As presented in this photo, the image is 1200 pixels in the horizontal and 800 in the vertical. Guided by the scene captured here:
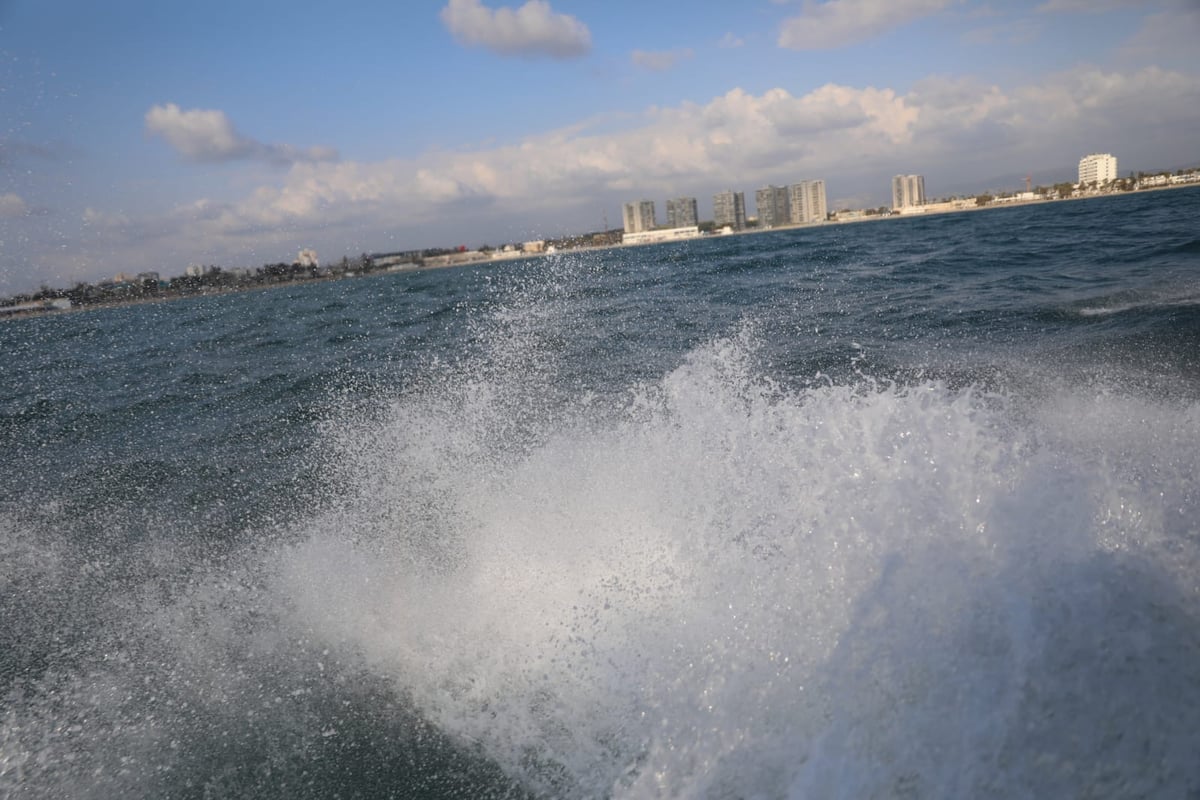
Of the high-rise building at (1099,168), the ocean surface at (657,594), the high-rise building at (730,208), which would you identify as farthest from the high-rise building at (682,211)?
the ocean surface at (657,594)

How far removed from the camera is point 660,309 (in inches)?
605

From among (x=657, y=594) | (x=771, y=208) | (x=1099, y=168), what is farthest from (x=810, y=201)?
(x=657, y=594)

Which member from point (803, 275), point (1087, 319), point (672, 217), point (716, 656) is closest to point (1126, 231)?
point (803, 275)

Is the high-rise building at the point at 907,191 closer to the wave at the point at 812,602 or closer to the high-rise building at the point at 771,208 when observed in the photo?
the high-rise building at the point at 771,208

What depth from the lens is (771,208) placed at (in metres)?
125

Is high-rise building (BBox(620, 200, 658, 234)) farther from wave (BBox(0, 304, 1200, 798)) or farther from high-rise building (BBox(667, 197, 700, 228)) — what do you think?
wave (BBox(0, 304, 1200, 798))

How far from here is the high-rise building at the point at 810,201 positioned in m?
122

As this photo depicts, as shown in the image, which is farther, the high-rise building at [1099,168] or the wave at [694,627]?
the high-rise building at [1099,168]

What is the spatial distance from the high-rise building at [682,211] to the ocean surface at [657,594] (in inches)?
4996

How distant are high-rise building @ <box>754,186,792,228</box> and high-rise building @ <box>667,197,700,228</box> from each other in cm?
1314

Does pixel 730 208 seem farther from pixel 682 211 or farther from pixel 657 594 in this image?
pixel 657 594

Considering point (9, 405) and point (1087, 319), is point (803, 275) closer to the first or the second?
point (1087, 319)

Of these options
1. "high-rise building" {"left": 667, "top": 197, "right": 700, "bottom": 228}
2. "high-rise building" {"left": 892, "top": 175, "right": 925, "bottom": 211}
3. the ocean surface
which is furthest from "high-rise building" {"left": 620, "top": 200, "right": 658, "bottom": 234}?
the ocean surface

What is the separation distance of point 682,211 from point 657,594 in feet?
458
